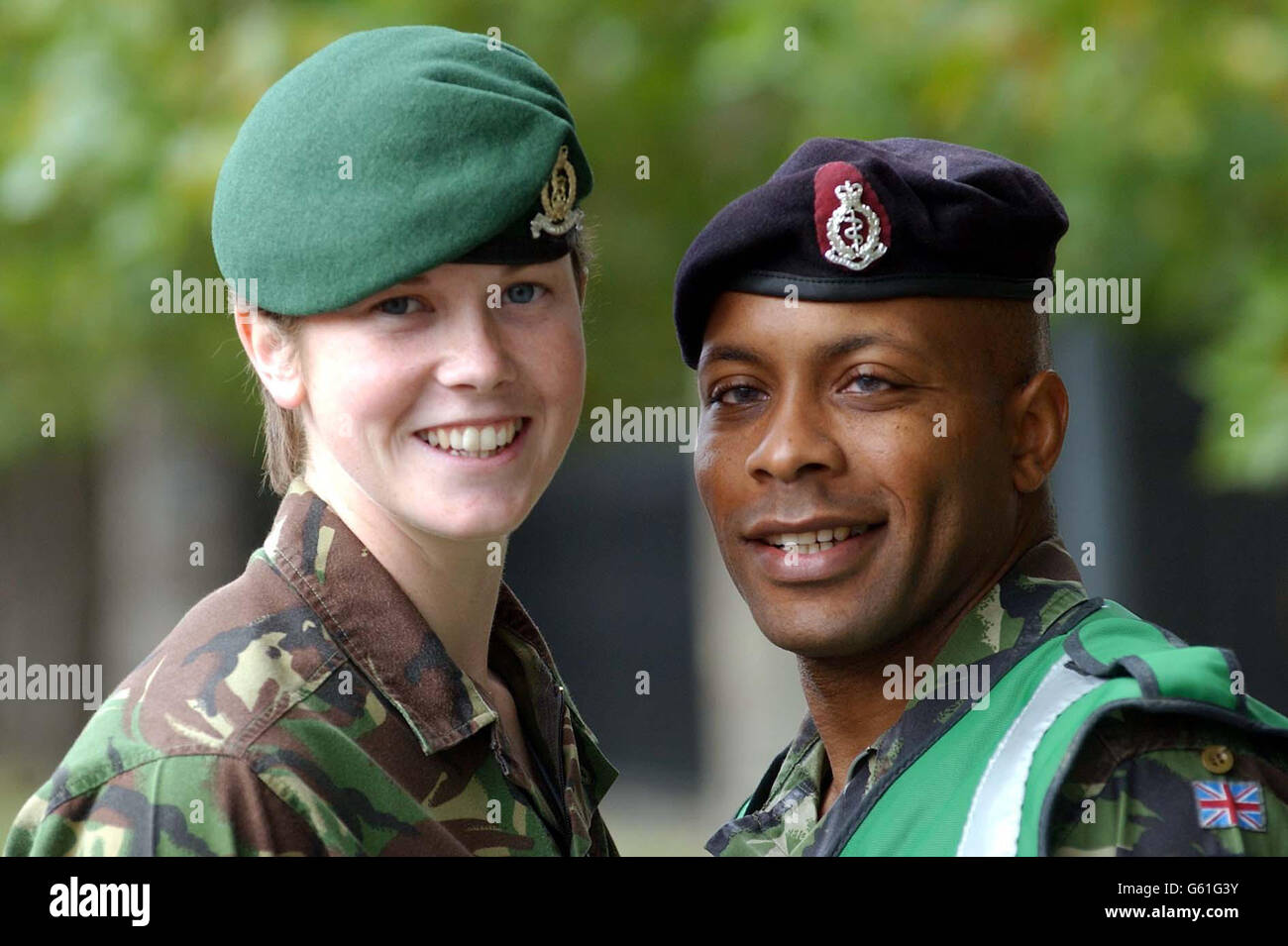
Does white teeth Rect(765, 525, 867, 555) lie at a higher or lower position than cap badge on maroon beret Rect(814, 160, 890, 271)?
lower

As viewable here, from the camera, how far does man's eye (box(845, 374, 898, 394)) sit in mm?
2566

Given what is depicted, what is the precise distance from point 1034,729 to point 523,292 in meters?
1.00

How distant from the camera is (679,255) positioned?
6.26 metres

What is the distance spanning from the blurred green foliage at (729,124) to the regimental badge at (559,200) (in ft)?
8.40

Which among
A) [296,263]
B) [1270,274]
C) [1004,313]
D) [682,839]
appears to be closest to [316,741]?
[296,263]

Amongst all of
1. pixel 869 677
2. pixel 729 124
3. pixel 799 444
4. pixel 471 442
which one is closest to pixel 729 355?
pixel 799 444

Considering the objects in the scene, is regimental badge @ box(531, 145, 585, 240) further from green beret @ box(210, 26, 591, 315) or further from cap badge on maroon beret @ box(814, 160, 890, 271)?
cap badge on maroon beret @ box(814, 160, 890, 271)

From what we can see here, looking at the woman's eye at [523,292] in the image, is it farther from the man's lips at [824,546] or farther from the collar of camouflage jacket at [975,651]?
the collar of camouflage jacket at [975,651]

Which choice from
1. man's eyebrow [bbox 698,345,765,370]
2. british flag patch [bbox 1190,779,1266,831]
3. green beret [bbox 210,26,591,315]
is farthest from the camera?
man's eyebrow [bbox 698,345,765,370]

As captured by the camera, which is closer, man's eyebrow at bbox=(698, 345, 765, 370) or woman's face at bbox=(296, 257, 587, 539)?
woman's face at bbox=(296, 257, 587, 539)

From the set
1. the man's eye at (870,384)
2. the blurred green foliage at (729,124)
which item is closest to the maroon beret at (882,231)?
the man's eye at (870,384)

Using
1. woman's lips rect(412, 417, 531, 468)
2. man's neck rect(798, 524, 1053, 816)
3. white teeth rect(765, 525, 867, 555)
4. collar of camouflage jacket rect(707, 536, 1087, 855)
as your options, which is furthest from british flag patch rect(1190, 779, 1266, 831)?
woman's lips rect(412, 417, 531, 468)

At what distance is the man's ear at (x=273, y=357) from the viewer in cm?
260

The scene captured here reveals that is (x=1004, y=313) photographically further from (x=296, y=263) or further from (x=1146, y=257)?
(x=1146, y=257)
